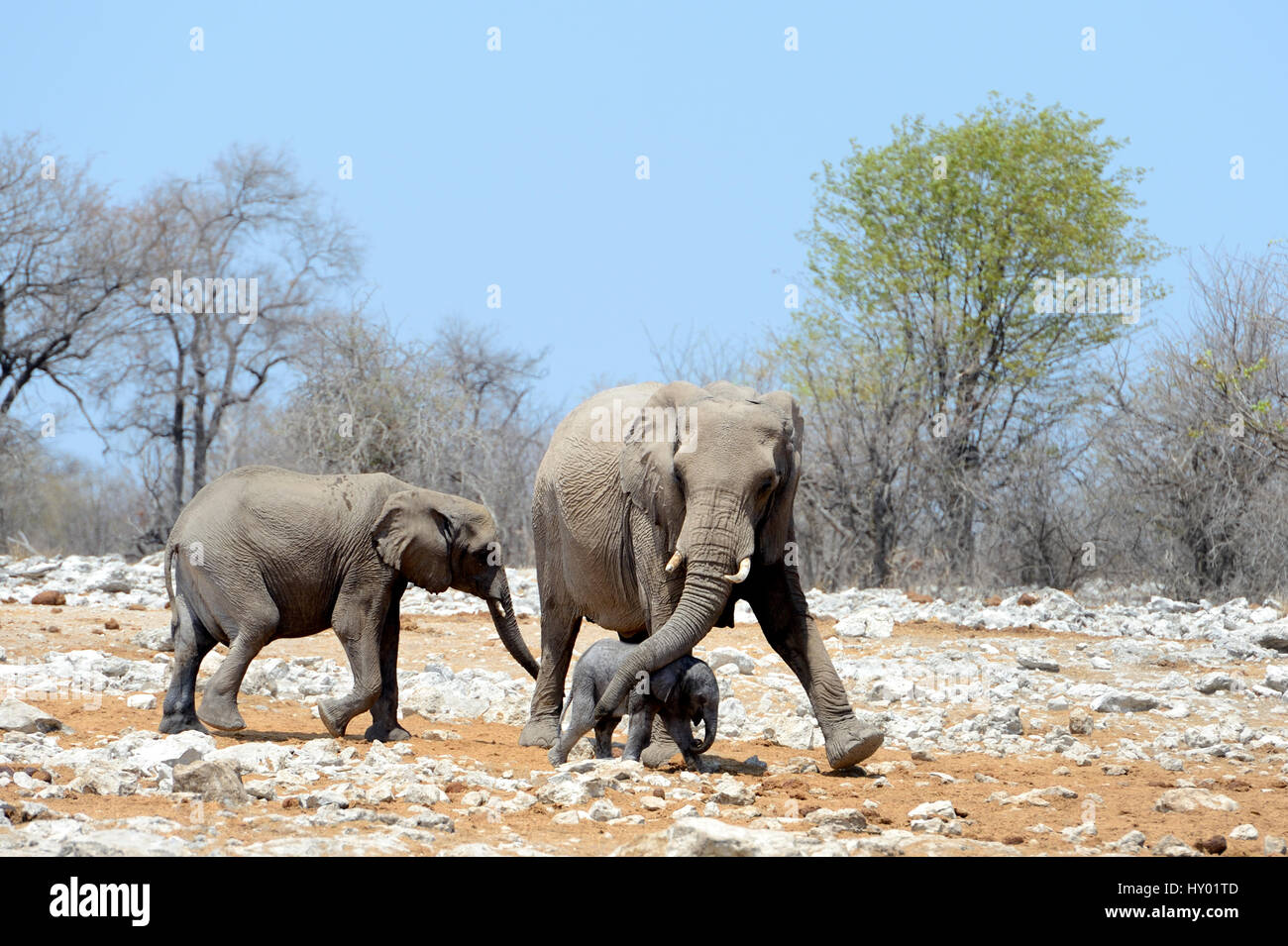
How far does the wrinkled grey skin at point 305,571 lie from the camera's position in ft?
31.9

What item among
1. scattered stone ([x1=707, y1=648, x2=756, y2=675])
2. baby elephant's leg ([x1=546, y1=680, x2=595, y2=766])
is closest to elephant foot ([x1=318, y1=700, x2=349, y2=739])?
baby elephant's leg ([x1=546, y1=680, x2=595, y2=766])

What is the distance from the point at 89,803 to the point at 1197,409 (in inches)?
737

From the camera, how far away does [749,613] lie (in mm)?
15891

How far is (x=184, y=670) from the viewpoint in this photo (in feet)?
32.3

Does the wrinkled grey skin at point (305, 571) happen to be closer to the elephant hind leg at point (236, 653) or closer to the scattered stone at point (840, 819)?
the elephant hind leg at point (236, 653)

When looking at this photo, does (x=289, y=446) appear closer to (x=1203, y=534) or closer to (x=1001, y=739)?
(x=1203, y=534)

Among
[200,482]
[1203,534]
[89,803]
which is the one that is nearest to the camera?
[89,803]

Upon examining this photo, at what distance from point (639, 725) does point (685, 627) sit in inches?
30.4

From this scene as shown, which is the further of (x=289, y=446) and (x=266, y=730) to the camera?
(x=289, y=446)

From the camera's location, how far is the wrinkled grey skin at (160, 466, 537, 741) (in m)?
9.72

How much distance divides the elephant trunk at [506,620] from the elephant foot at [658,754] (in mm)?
2239

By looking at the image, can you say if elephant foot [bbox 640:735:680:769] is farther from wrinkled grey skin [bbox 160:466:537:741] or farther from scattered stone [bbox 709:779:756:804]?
wrinkled grey skin [bbox 160:466:537:741]

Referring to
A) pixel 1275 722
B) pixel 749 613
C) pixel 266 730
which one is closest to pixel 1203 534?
pixel 749 613

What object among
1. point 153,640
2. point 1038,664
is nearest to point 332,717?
point 153,640
